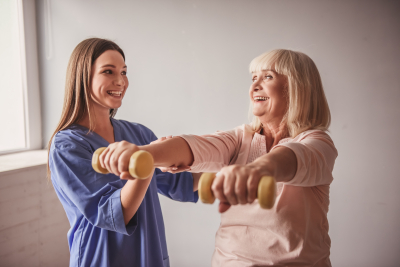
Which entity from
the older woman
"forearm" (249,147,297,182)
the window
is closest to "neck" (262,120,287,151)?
the older woman

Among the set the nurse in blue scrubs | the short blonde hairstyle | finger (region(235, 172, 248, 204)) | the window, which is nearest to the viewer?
finger (region(235, 172, 248, 204))

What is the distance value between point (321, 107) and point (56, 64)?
1.64 m

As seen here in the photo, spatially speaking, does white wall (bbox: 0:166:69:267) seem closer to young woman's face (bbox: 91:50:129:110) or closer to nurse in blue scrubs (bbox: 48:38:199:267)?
nurse in blue scrubs (bbox: 48:38:199:267)

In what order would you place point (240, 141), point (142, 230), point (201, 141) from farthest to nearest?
point (142, 230) → point (240, 141) → point (201, 141)

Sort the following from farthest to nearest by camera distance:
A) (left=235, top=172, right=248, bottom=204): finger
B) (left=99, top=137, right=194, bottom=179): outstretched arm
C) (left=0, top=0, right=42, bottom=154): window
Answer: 1. (left=0, top=0, right=42, bottom=154): window
2. (left=99, top=137, right=194, bottom=179): outstretched arm
3. (left=235, top=172, right=248, bottom=204): finger

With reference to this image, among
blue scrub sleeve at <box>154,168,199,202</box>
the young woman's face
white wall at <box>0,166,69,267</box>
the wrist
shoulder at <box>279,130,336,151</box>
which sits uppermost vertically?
the young woman's face

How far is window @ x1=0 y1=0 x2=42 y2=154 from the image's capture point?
1772 millimetres

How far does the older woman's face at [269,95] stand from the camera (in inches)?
31.3

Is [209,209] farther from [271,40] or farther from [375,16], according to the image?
[375,16]

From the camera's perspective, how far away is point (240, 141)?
885 mm

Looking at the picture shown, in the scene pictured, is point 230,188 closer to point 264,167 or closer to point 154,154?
point 264,167

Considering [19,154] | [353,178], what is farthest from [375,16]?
[19,154]

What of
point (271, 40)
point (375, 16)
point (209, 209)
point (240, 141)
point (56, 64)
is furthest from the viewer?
point (56, 64)

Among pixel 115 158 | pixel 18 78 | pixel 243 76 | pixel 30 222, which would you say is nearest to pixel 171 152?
pixel 115 158
